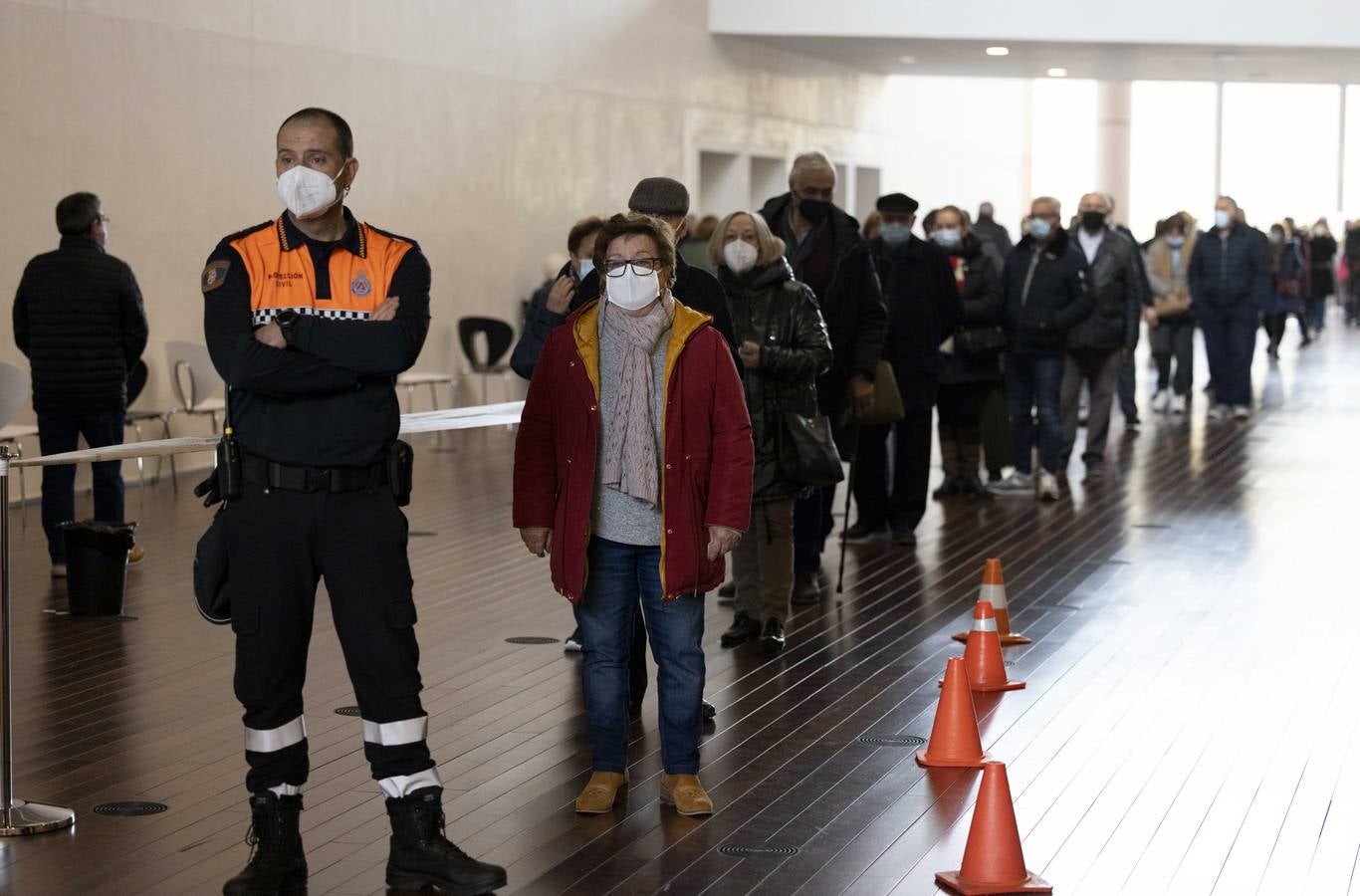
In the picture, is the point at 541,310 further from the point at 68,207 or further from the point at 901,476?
the point at 901,476

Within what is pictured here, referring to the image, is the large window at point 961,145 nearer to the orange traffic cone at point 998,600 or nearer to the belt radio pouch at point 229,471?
the orange traffic cone at point 998,600

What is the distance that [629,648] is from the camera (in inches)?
189

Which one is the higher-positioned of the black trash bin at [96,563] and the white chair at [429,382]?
the white chair at [429,382]

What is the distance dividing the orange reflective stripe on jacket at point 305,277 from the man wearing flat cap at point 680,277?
4.06 ft

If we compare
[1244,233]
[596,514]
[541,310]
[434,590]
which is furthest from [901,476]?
[1244,233]

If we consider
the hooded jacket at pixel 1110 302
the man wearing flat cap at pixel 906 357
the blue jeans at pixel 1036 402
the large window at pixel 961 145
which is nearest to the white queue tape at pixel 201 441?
Result: the man wearing flat cap at pixel 906 357

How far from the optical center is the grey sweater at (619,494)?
4648 millimetres

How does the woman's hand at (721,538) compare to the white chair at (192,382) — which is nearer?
the woman's hand at (721,538)

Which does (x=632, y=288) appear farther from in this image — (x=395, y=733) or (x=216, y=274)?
(x=395, y=733)

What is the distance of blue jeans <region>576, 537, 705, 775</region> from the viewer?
15.5 feet

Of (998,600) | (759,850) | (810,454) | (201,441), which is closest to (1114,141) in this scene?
(998,600)

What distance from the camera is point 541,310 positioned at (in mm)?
6160

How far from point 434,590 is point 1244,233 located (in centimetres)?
942

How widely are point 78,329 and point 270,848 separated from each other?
4.60 meters
